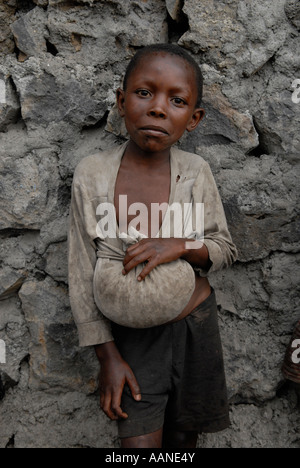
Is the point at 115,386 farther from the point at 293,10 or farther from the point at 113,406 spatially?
the point at 293,10

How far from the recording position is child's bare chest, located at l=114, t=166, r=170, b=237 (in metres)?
1.68

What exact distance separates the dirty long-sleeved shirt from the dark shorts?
13 centimetres

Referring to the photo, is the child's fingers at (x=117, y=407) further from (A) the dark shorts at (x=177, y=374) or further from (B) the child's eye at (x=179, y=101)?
(B) the child's eye at (x=179, y=101)

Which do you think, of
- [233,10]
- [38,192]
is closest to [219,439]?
[38,192]

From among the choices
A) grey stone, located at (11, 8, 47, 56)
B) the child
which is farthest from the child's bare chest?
grey stone, located at (11, 8, 47, 56)

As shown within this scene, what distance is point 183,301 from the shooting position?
159cm

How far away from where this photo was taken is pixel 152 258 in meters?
1.55

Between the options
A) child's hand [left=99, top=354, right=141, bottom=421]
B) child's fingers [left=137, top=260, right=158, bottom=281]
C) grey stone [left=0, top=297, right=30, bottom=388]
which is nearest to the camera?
child's fingers [left=137, top=260, right=158, bottom=281]

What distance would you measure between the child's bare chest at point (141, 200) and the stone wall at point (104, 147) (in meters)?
0.31

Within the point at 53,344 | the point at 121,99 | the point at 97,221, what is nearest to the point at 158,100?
the point at 121,99

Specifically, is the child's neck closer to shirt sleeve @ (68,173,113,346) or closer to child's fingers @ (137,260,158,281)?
shirt sleeve @ (68,173,113,346)

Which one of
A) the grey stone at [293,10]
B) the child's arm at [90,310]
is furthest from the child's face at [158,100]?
the grey stone at [293,10]

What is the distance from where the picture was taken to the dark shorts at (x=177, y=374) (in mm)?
1658

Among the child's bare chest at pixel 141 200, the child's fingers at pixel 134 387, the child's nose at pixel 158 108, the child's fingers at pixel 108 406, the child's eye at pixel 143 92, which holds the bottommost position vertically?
the child's fingers at pixel 108 406
